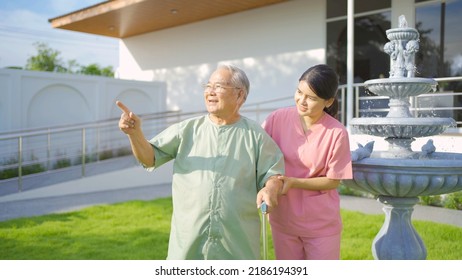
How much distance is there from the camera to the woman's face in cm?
217

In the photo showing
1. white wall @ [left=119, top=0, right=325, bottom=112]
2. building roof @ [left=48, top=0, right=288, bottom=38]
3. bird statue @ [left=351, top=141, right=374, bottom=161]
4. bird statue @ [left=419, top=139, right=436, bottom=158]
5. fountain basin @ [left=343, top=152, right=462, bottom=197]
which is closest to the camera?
fountain basin @ [left=343, top=152, right=462, bottom=197]

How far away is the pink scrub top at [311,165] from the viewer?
219cm

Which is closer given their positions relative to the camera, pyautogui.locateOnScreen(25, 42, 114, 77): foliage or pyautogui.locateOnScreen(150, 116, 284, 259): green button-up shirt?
pyautogui.locateOnScreen(150, 116, 284, 259): green button-up shirt

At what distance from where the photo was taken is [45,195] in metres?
7.68

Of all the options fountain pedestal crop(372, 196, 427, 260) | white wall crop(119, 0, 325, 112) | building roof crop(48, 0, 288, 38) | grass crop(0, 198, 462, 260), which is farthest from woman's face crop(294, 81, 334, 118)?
building roof crop(48, 0, 288, 38)

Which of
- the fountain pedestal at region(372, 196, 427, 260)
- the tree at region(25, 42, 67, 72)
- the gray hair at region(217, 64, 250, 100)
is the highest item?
the tree at region(25, 42, 67, 72)

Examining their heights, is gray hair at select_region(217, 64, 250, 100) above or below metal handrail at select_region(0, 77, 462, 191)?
above

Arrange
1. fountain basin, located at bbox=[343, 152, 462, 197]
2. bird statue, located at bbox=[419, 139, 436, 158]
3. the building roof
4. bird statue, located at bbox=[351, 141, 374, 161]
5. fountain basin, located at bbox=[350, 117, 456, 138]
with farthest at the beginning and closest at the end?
1. the building roof
2. bird statue, located at bbox=[419, 139, 436, 158]
3. fountain basin, located at bbox=[350, 117, 456, 138]
4. bird statue, located at bbox=[351, 141, 374, 161]
5. fountain basin, located at bbox=[343, 152, 462, 197]

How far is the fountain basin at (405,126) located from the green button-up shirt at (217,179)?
147 cm

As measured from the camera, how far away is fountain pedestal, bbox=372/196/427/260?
10.2 ft

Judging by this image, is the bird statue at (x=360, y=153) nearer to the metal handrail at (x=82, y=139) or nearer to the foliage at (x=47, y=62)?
the metal handrail at (x=82, y=139)

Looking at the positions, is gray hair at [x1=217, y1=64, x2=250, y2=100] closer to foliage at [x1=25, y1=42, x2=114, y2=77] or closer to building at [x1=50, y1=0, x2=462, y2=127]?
building at [x1=50, y1=0, x2=462, y2=127]

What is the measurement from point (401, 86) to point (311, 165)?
5.25 feet

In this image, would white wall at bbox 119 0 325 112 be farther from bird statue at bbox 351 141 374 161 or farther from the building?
bird statue at bbox 351 141 374 161
